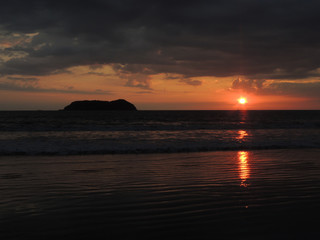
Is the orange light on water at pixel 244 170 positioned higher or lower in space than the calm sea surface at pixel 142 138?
lower

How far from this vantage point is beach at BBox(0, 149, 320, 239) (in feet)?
15.0

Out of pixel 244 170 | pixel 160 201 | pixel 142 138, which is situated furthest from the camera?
pixel 142 138

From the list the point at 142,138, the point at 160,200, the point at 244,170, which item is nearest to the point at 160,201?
the point at 160,200

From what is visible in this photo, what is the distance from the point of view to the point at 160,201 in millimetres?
6172

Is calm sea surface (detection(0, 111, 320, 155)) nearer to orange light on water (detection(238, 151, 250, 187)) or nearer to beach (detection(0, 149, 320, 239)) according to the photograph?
Answer: orange light on water (detection(238, 151, 250, 187))

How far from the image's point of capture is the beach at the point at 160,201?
456 centimetres

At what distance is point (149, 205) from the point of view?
5.88m

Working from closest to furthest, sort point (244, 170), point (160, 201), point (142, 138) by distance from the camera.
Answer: point (160, 201) → point (244, 170) → point (142, 138)

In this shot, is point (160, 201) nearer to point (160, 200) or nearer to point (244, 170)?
point (160, 200)

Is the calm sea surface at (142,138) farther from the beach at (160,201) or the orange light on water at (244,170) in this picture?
the beach at (160,201)

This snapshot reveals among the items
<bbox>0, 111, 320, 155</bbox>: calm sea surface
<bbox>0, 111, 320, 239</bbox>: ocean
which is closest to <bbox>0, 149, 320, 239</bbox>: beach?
<bbox>0, 111, 320, 239</bbox>: ocean

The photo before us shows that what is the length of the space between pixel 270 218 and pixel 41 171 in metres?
7.48

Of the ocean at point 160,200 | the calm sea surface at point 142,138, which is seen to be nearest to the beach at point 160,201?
the ocean at point 160,200

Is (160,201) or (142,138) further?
(142,138)
